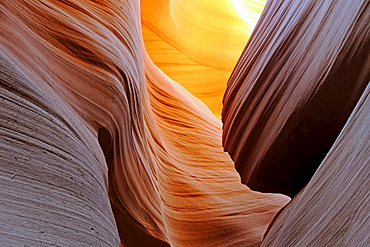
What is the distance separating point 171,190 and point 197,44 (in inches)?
115

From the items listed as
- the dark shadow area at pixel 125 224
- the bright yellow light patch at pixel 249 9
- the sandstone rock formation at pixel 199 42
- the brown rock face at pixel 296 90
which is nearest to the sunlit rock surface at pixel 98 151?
the dark shadow area at pixel 125 224

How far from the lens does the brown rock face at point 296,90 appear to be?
195cm

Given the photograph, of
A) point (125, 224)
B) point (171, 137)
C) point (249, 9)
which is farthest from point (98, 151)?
point (249, 9)

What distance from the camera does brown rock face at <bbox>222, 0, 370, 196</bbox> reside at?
76.9 inches

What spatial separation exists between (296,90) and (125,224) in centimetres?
110

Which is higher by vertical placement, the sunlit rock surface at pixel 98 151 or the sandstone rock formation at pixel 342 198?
→ the sandstone rock formation at pixel 342 198

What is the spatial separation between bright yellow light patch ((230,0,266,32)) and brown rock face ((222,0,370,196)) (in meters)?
3.42

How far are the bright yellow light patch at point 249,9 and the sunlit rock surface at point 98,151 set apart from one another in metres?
2.51

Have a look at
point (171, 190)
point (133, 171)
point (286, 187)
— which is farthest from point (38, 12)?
point (171, 190)

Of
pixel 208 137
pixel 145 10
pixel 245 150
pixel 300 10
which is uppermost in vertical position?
pixel 300 10

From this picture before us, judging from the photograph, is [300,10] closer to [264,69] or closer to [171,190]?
[264,69]

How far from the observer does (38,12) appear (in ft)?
6.45

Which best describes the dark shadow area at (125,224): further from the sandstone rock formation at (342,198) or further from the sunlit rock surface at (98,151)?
the sandstone rock formation at (342,198)

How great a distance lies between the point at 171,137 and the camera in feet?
13.1
